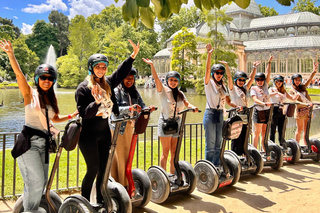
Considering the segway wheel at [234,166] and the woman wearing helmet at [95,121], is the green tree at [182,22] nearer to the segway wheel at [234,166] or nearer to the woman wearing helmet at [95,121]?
the segway wheel at [234,166]

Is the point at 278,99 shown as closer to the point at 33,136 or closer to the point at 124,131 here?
the point at 124,131

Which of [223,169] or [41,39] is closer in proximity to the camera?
[223,169]

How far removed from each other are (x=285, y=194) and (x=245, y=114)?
4.49ft

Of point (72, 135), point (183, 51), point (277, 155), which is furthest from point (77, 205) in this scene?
point (183, 51)

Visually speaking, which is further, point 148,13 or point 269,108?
point 269,108

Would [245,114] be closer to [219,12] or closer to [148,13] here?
[148,13]

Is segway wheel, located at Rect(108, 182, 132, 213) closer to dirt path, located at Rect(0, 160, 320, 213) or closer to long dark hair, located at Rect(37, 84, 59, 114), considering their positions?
dirt path, located at Rect(0, 160, 320, 213)

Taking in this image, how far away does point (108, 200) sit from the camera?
3.45 m

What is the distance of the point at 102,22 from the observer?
6706 centimetres

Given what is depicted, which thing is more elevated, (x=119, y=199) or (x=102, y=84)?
(x=102, y=84)

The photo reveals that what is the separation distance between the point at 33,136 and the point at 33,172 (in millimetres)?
340

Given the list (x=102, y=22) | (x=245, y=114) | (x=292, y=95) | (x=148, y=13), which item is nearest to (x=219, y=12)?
(x=292, y=95)

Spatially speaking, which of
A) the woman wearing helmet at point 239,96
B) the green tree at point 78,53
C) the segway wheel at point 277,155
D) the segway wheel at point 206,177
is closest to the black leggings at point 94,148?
the segway wheel at point 206,177

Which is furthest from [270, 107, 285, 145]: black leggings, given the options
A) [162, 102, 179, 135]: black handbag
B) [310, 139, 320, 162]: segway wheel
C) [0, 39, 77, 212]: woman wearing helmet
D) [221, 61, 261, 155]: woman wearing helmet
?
[0, 39, 77, 212]: woman wearing helmet
